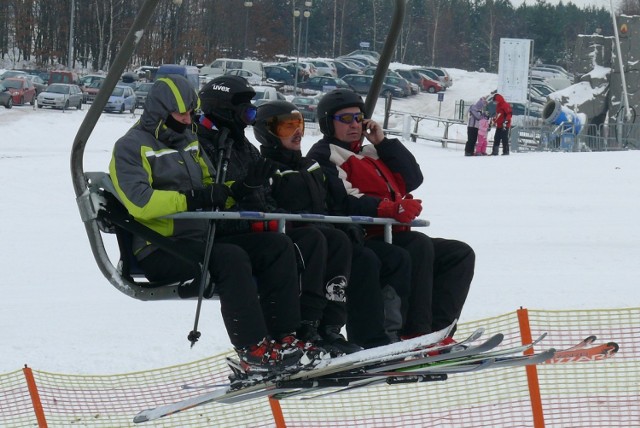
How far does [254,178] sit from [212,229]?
0.30m

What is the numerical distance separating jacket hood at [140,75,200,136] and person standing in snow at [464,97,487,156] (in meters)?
19.7

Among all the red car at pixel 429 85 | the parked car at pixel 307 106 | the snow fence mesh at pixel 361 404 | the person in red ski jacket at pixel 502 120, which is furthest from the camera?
the red car at pixel 429 85

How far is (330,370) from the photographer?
17.4 feet

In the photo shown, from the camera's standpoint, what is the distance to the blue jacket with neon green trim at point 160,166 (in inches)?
197

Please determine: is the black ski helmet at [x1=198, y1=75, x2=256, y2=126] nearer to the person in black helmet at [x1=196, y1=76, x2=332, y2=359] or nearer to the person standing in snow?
the person in black helmet at [x1=196, y1=76, x2=332, y2=359]

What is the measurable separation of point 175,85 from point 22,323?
6116 mm

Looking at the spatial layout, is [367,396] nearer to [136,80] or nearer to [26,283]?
[26,283]

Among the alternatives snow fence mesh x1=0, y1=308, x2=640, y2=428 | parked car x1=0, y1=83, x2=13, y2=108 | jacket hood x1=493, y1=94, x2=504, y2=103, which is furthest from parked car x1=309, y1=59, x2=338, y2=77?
snow fence mesh x1=0, y1=308, x2=640, y2=428

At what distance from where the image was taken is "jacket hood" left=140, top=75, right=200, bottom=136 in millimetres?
5160

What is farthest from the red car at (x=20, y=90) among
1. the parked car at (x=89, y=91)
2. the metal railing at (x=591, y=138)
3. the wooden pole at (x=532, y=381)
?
the wooden pole at (x=532, y=381)

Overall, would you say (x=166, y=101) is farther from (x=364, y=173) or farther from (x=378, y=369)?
(x=378, y=369)

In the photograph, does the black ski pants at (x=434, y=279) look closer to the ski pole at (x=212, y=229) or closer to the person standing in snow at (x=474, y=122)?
the ski pole at (x=212, y=229)

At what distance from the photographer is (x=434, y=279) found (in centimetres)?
596

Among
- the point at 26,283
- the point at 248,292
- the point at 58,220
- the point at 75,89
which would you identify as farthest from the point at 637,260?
the point at 75,89
